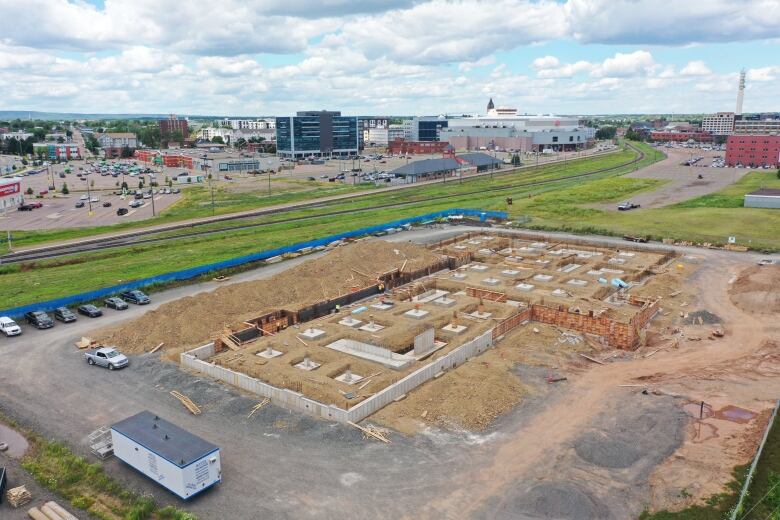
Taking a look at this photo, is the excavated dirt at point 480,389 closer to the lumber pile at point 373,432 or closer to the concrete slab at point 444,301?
the lumber pile at point 373,432

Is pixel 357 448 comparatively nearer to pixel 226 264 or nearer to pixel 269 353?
pixel 269 353

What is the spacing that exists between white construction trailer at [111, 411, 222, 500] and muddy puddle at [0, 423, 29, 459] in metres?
5.19

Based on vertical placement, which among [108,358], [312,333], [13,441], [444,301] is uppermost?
[108,358]

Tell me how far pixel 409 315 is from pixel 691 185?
98.7m

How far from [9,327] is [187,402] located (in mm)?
19200

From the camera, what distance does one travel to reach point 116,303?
46.7 metres

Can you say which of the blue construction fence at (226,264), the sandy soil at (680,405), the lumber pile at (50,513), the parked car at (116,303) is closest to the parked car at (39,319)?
the blue construction fence at (226,264)

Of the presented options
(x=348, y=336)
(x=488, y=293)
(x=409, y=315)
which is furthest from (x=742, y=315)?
(x=348, y=336)

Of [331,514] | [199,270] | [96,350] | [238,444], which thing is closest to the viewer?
[331,514]

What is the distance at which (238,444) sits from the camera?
27078 mm

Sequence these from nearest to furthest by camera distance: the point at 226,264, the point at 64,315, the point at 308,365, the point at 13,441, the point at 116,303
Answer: the point at 13,441
the point at 308,365
the point at 64,315
the point at 116,303
the point at 226,264

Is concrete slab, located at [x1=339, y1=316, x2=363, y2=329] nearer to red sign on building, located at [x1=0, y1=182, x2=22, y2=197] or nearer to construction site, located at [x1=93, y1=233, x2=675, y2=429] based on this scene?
construction site, located at [x1=93, y1=233, x2=675, y2=429]

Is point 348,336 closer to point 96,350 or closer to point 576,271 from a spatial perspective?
point 96,350

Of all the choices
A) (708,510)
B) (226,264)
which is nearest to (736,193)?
(226,264)
